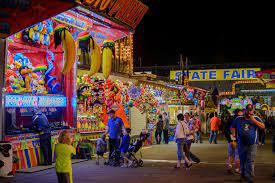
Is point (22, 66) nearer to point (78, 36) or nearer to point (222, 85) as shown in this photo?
point (78, 36)

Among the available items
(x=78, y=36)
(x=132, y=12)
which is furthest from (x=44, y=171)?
(x=132, y=12)

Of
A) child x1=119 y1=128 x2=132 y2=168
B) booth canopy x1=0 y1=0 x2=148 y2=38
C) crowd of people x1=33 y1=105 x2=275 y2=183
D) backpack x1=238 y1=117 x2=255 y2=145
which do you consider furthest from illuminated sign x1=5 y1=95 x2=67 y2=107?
backpack x1=238 y1=117 x2=255 y2=145

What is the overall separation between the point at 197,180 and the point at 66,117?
639 centimetres

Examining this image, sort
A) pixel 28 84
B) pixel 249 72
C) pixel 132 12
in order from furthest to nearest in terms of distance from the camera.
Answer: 1. pixel 249 72
2. pixel 132 12
3. pixel 28 84

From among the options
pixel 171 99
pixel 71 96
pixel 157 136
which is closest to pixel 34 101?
pixel 71 96

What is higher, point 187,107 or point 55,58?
point 55,58

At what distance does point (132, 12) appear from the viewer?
15.8 m

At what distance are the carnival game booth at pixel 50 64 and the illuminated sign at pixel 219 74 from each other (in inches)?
1013

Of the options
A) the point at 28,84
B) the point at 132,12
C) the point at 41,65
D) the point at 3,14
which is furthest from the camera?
the point at 132,12

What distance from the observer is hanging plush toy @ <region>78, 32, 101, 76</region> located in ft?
47.8

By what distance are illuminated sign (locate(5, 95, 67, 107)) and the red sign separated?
2202 millimetres

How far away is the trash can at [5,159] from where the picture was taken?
10.4 metres

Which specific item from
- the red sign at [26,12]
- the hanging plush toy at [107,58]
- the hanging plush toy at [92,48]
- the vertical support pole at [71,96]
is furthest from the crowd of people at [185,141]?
the red sign at [26,12]

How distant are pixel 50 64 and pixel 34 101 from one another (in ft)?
6.34
